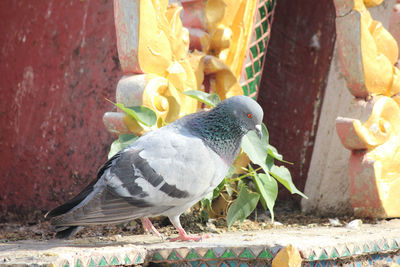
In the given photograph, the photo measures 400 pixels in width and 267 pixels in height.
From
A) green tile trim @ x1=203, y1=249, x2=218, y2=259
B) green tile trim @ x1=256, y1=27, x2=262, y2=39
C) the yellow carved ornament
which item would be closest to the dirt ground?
the yellow carved ornament

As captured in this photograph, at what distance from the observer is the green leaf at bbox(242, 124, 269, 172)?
264 centimetres

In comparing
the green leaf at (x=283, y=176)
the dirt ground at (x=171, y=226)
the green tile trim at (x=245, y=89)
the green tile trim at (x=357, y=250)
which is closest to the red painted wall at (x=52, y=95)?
the dirt ground at (x=171, y=226)

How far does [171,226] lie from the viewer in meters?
2.80

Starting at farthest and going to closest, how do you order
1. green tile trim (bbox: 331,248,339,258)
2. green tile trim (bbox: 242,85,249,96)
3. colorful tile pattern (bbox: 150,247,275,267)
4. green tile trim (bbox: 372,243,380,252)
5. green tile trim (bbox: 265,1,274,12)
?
green tile trim (bbox: 265,1,274,12) → green tile trim (bbox: 242,85,249,96) → green tile trim (bbox: 372,243,380,252) → green tile trim (bbox: 331,248,339,258) → colorful tile pattern (bbox: 150,247,275,267)

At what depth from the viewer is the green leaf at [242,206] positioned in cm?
268

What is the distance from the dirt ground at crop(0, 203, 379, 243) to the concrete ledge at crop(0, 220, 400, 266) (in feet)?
1.25

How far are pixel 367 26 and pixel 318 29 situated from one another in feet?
2.44

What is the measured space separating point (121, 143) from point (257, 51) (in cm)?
118

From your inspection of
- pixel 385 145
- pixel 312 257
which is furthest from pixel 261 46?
pixel 312 257

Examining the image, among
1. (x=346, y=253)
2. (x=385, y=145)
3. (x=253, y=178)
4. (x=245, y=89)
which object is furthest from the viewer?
(x=245, y=89)

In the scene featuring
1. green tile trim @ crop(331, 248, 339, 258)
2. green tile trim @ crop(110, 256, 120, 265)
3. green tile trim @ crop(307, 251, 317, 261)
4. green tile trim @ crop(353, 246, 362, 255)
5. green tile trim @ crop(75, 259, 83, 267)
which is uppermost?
green tile trim @ crop(75, 259, 83, 267)

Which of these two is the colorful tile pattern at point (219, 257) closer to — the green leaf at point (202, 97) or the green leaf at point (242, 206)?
the green leaf at point (242, 206)

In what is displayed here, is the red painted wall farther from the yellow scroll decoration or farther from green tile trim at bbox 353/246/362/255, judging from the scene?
green tile trim at bbox 353/246/362/255

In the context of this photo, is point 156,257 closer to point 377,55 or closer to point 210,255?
point 210,255
